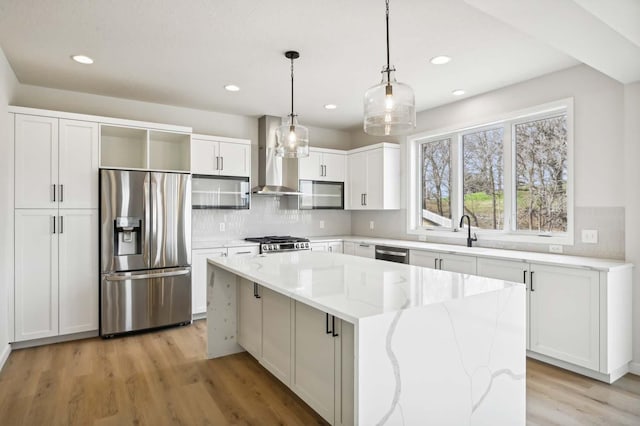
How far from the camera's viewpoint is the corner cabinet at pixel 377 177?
527 cm

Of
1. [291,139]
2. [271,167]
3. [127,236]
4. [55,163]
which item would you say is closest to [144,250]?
[127,236]

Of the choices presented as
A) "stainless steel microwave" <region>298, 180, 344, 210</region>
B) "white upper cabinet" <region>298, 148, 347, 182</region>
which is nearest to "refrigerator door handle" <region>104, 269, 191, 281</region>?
"stainless steel microwave" <region>298, 180, 344, 210</region>

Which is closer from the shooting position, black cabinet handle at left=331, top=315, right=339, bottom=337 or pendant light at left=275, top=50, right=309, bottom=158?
black cabinet handle at left=331, top=315, right=339, bottom=337

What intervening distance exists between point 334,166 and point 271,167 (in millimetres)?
1054

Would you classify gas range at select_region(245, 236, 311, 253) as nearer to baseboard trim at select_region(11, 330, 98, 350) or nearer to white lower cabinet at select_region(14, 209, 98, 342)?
white lower cabinet at select_region(14, 209, 98, 342)

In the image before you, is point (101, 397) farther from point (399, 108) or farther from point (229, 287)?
point (399, 108)

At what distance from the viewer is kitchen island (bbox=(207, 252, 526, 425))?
1.62 meters

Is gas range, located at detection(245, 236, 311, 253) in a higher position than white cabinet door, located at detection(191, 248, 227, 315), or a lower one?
higher

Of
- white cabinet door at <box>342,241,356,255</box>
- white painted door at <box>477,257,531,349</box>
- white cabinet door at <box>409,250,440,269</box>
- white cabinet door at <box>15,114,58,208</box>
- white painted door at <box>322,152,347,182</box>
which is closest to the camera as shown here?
white painted door at <box>477,257,531,349</box>

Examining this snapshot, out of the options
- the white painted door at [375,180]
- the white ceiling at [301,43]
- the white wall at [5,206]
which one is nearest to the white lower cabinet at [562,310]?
the white ceiling at [301,43]

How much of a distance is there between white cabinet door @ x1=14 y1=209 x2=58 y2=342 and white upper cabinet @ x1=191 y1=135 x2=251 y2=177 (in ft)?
5.22

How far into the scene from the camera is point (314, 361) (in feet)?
7.50

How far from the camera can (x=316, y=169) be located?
18.5 feet

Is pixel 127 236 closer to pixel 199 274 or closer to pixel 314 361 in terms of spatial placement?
pixel 199 274
